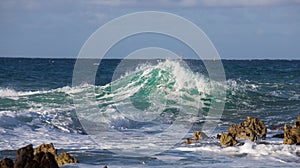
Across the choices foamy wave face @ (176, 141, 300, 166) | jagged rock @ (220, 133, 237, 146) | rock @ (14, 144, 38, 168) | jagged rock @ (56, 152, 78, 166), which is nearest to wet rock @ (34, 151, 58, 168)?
rock @ (14, 144, 38, 168)

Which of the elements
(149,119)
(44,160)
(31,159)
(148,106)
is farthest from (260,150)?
(148,106)

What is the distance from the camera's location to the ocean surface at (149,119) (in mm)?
10297

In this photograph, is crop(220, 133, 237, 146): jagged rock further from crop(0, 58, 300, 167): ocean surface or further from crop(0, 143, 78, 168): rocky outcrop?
crop(0, 143, 78, 168): rocky outcrop

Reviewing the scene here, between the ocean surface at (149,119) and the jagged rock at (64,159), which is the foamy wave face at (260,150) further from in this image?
the jagged rock at (64,159)

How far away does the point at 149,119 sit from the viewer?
56.9 feet

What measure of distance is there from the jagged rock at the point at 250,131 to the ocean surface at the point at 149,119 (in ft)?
0.98

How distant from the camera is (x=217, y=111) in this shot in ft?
68.2

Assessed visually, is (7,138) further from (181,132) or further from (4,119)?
(181,132)

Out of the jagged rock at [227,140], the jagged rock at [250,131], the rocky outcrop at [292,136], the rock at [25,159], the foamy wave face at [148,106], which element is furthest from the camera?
the foamy wave face at [148,106]

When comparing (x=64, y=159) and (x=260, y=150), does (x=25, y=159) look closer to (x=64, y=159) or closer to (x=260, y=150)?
(x=64, y=159)

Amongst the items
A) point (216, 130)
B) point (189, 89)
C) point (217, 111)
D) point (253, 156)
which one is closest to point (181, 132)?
point (216, 130)

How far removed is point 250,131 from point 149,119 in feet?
18.5

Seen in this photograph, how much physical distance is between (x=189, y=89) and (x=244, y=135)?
1276cm

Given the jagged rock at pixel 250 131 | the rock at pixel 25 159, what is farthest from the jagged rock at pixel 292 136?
the rock at pixel 25 159
